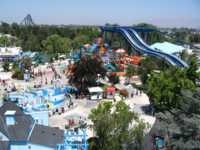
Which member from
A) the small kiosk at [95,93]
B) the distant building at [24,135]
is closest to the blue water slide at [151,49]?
the small kiosk at [95,93]

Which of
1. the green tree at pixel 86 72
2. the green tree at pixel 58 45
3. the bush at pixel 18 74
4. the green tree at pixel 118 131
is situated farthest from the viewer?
the green tree at pixel 58 45

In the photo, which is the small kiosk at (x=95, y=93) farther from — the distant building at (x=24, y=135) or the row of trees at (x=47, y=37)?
the row of trees at (x=47, y=37)

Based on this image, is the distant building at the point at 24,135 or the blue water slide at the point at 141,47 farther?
the blue water slide at the point at 141,47

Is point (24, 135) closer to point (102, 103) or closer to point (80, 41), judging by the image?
point (102, 103)

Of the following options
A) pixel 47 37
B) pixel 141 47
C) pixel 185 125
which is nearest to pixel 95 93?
pixel 185 125

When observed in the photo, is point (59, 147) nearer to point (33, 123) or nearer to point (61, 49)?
point (33, 123)

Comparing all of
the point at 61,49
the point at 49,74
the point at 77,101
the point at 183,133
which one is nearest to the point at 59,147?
the point at 183,133

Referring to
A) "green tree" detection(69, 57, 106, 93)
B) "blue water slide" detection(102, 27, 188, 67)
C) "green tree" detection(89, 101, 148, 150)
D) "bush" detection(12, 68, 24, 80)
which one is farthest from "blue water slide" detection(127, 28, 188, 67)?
"green tree" detection(89, 101, 148, 150)
